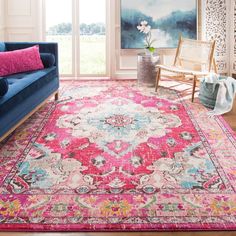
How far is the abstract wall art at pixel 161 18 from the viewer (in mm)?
6758

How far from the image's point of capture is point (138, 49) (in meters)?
6.87

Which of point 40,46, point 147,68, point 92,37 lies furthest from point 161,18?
point 40,46

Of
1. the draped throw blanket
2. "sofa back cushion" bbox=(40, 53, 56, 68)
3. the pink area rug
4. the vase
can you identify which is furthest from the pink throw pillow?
the draped throw blanket

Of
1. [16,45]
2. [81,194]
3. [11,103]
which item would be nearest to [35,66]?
[16,45]

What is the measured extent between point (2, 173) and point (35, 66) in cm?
223

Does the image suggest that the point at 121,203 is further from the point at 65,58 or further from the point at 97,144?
the point at 65,58

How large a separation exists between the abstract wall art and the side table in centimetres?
57

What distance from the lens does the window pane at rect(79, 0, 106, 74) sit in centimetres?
704

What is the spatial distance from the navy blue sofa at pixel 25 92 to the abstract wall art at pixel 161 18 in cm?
178

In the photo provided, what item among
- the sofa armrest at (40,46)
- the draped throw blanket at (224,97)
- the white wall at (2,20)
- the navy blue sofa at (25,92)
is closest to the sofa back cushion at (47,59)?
the navy blue sofa at (25,92)

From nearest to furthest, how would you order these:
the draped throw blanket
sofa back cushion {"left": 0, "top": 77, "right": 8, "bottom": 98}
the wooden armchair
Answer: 1. sofa back cushion {"left": 0, "top": 77, "right": 8, "bottom": 98}
2. the draped throw blanket
3. the wooden armchair

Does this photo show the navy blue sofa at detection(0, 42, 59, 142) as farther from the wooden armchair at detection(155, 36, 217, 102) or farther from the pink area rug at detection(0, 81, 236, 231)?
the wooden armchair at detection(155, 36, 217, 102)

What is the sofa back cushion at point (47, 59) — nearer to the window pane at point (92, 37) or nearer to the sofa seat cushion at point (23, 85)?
the sofa seat cushion at point (23, 85)

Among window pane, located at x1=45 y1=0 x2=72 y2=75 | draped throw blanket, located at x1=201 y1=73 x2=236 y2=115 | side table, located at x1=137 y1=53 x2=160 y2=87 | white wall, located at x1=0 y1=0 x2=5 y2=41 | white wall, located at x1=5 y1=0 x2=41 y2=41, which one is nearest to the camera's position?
draped throw blanket, located at x1=201 y1=73 x2=236 y2=115
